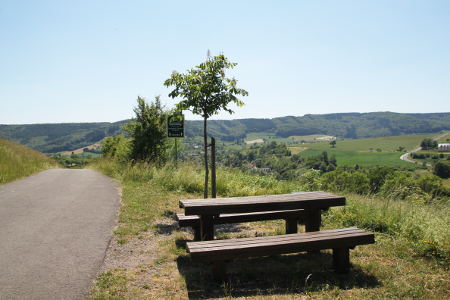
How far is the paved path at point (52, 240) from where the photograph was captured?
11.8 ft

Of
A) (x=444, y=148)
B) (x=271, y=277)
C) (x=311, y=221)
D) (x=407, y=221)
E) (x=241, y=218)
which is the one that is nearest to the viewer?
(x=271, y=277)

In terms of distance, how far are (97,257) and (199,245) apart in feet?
5.49

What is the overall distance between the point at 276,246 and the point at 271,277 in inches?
19.8

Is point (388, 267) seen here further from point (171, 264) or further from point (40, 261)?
point (40, 261)

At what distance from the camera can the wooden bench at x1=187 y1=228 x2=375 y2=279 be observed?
357 centimetres

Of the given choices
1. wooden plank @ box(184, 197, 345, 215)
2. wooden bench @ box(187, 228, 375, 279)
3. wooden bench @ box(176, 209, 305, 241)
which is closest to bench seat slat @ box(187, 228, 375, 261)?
wooden bench @ box(187, 228, 375, 279)

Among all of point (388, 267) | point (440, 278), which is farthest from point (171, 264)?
point (440, 278)

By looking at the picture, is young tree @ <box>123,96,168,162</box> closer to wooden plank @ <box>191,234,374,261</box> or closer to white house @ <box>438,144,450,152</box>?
wooden plank @ <box>191,234,374,261</box>

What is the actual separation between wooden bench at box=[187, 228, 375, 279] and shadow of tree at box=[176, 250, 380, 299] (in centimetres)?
18

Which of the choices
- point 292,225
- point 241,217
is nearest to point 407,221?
point 292,225

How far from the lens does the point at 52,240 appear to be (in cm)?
518

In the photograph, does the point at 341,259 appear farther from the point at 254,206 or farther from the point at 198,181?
the point at 198,181

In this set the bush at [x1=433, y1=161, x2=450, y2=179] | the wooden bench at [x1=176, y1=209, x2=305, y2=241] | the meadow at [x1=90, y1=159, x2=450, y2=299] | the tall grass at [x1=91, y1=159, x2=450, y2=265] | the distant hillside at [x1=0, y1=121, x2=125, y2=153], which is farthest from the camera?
the distant hillside at [x1=0, y1=121, x2=125, y2=153]

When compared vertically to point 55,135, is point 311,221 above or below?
below
